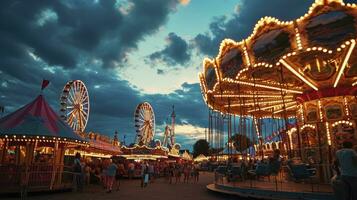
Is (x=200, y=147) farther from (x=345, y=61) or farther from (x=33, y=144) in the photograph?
(x=345, y=61)

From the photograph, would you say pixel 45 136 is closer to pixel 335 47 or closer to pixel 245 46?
pixel 245 46

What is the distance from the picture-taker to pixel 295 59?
36.0 ft

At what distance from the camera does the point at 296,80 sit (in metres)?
13.8

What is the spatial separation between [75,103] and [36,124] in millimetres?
13895

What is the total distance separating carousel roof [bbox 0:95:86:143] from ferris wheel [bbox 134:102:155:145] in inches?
911

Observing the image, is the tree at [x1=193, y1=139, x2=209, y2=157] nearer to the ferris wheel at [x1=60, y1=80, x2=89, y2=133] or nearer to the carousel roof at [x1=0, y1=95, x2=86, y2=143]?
the ferris wheel at [x1=60, y1=80, x2=89, y2=133]

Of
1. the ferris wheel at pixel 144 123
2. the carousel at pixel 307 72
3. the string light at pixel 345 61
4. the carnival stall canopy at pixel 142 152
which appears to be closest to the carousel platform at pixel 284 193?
the carousel at pixel 307 72

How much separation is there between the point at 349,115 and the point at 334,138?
117 cm

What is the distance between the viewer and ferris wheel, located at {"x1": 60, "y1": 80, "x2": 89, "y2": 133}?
25.7 meters

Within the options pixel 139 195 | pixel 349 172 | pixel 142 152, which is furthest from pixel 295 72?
pixel 142 152

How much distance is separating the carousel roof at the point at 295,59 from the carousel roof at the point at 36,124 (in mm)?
7336

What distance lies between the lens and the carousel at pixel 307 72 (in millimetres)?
9352

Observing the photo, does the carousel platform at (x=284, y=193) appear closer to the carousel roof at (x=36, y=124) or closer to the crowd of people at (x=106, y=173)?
the crowd of people at (x=106, y=173)

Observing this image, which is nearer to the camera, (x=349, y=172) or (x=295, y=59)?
(x=349, y=172)
